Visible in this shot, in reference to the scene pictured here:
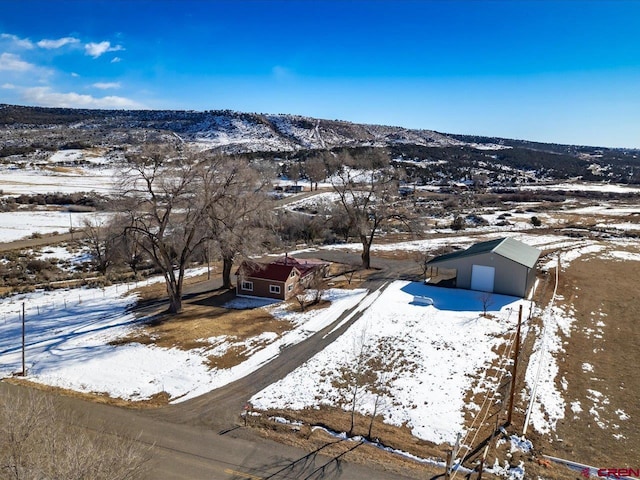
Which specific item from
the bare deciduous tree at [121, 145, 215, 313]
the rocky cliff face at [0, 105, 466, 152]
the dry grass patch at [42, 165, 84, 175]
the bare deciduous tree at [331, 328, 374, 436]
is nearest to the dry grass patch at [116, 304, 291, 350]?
the bare deciduous tree at [121, 145, 215, 313]

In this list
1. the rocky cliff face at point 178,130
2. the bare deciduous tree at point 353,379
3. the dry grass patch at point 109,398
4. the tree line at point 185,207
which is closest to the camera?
the dry grass patch at point 109,398

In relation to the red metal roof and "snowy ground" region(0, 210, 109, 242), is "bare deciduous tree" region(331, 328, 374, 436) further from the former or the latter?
"snowy ground" region(0, 210, 109, 242)

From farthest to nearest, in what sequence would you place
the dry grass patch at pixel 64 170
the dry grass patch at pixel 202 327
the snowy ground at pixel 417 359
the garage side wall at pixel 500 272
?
the dry grass patch at pixel 64 170 → the garage side wall at pixel 500 272 → the dry grass patch at pixel 202 327 → the snowy ground at pixel 417 359

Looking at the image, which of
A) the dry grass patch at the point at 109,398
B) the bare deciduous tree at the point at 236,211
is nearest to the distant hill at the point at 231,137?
the bare deciduous tree at the point at 236,211

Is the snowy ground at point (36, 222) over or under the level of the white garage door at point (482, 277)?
under

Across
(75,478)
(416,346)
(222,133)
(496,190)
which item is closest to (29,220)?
(416,346)

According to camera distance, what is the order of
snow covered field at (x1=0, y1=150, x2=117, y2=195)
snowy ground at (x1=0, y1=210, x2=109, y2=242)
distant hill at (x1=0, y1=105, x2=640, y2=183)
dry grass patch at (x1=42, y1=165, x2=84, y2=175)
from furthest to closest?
distant hill at (x1=0, y1=105, x2=640, y2=183) < dry grass patch at (x1=42, y1=165, x2=84, y2=175) < snow covered field at (x1=0, y1=150, x2=117, y2=195) < snowy ground at (x1=0, y1=210, x2=109, y2=242)

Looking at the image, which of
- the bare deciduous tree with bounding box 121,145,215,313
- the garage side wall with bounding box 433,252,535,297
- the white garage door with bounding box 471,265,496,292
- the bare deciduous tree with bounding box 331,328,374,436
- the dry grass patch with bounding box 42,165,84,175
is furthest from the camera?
the dry grass patch with bounding box 42,165,84,175

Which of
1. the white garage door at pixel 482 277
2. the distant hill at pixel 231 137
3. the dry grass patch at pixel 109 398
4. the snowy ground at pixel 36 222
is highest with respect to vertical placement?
the distant hill at pixel 231 137
